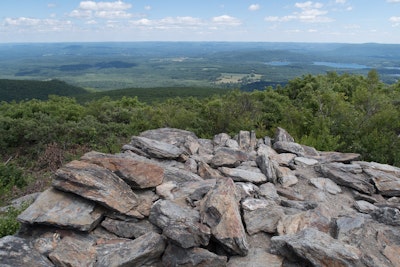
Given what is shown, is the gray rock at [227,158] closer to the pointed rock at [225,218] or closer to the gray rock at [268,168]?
the gray rock at [268,168]

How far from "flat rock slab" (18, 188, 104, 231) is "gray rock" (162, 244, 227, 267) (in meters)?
2.11

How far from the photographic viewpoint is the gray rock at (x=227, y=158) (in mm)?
11070

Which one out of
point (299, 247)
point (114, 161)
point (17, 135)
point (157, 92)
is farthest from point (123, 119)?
point (157, 92)

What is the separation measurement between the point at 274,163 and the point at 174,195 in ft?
14.1

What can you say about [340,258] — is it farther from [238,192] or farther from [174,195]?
[174,195]

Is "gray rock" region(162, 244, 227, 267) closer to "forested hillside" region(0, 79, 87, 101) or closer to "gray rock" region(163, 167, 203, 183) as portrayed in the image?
"gray rock" region(163, 167, 203, 183)

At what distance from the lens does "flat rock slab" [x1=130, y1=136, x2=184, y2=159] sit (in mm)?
11094

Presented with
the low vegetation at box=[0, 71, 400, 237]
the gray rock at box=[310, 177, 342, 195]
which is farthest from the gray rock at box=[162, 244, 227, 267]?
the low vegetation at box=[0, 71, 400, 237]

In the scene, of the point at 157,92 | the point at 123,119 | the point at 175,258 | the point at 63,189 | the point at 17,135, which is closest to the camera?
the point at 175,258

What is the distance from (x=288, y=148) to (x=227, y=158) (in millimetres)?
3344

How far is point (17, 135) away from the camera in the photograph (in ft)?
65.9

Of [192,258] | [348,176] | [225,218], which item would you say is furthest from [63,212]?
[348,176]

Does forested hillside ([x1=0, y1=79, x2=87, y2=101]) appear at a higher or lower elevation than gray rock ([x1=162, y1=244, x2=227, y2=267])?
Result: lower

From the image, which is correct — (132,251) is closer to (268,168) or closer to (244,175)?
(244,175)
